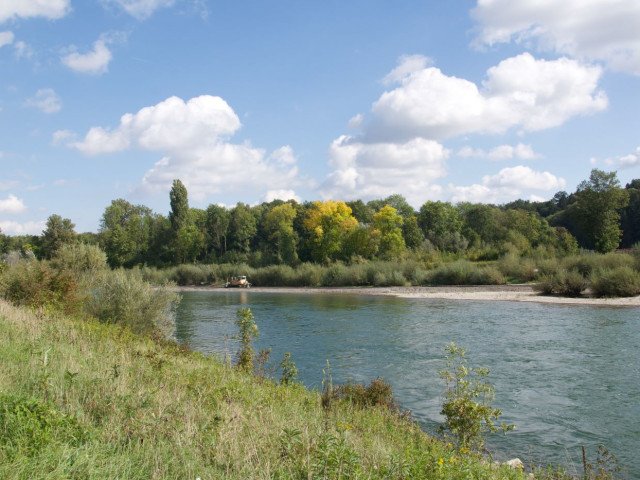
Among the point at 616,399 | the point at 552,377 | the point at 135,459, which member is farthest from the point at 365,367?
the point at 135,459

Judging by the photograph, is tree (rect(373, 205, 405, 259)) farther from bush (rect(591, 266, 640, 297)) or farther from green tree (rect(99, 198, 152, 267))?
green tree (rect(99, 198, 152, 267))

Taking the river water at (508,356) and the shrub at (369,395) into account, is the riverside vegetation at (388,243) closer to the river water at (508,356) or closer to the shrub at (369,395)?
the river water at (508,356)

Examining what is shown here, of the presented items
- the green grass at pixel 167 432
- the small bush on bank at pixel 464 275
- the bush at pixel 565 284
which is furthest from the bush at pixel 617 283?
the green grass at pixel 167 432

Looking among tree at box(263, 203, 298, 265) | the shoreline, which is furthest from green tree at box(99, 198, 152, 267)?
the shoreline

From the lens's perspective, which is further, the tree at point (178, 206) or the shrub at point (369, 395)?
the tree at point (178, 206)

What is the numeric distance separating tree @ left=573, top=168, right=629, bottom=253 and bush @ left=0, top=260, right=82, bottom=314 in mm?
64464

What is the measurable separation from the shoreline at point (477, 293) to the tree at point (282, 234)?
580 inches

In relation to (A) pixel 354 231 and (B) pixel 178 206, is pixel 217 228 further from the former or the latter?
(A) pixel 354 231

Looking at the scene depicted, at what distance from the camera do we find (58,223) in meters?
58.2

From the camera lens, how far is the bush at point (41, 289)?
65.4ft

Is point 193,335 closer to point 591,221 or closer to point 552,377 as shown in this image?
point 552,377

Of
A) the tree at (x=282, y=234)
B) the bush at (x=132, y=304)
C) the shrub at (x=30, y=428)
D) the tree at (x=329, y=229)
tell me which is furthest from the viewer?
the tree at (x=282, y=234)

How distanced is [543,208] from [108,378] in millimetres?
124081

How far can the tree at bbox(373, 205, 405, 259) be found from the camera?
7881cm
